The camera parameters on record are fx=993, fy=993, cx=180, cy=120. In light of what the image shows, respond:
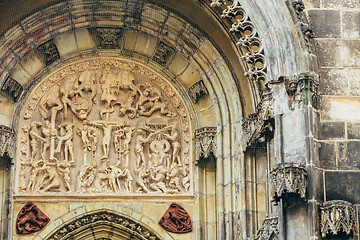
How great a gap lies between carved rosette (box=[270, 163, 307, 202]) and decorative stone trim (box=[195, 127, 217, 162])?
288 centimetres

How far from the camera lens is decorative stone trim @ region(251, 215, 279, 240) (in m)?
14.3

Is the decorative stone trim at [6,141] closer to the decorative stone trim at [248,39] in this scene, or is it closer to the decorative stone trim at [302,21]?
the decorative stone trim at [248,39]

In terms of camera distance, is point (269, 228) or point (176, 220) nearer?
point (269, 228)

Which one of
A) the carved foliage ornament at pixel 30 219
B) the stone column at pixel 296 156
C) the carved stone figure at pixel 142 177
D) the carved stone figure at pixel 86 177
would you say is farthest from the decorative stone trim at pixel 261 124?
the carved foliage ornament at pixel 30 219

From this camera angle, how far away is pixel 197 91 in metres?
16.9

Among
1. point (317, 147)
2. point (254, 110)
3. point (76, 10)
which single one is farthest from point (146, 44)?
point (317, 147)

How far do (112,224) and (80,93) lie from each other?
92.4 inches

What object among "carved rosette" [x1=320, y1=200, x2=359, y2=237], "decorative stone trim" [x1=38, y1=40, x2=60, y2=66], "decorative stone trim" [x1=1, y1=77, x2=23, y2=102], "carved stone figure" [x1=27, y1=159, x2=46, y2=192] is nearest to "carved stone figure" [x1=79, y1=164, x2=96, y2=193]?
"carved stone figure" [x1=27, y1=159, x2=46, y2=192]

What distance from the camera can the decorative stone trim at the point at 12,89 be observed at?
16.3 m

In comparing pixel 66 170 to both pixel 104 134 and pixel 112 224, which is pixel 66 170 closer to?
pixel 104 134

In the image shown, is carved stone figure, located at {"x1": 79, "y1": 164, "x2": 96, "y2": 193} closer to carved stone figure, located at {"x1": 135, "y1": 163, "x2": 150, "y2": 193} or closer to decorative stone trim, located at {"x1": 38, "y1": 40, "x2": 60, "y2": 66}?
carved stone figure, located at {"x1": 135, "y1": 163, "x2": 150, "y2": 193}

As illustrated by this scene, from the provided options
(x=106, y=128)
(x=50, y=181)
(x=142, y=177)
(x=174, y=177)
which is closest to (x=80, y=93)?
(x=106, y=128)

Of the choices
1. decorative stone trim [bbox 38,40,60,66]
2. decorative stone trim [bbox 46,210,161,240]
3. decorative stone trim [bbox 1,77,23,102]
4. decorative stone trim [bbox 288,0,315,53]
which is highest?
decorative stone trim [bbox 38,40,60,66]

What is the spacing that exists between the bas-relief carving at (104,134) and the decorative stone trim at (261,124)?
1.46 metres
